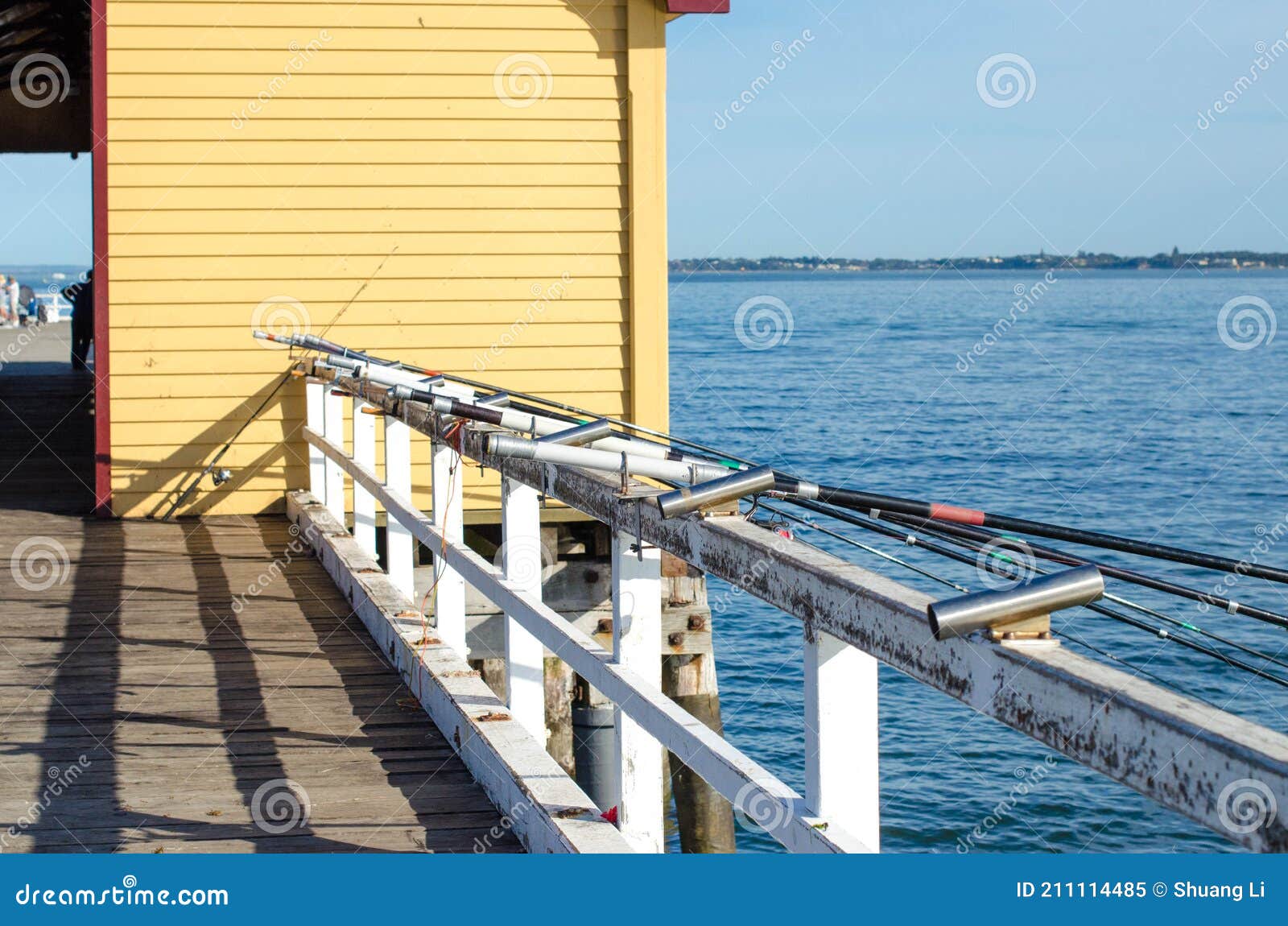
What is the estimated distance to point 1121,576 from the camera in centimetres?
260

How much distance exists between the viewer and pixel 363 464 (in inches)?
266

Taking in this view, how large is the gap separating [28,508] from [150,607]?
3.65 metres

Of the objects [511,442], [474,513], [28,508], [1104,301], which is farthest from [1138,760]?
[1104,301]

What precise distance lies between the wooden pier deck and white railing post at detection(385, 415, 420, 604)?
12.2 inches

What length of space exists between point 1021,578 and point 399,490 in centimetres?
400

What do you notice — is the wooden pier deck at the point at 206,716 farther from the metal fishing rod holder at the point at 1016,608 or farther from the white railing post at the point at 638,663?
the metal fishing rod holder at the point at 1016,608

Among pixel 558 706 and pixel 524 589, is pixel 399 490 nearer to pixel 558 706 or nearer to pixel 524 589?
pixel 524 589

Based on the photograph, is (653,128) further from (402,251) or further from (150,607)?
(150,607)

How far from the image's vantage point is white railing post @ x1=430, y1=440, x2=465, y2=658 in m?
4.89

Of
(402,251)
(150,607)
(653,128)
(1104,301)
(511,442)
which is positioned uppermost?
(1104,301)
